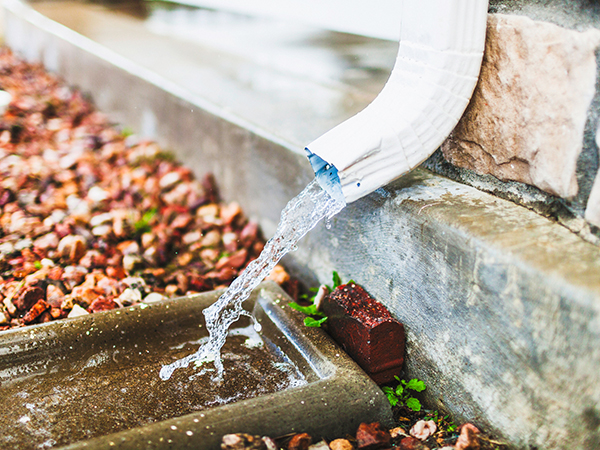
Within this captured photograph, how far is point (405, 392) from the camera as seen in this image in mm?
1478

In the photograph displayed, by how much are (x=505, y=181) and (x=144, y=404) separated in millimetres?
1107

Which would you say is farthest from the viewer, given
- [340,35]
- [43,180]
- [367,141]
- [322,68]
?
[340,35]

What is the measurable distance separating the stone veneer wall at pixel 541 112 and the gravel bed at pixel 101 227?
0.92 meters

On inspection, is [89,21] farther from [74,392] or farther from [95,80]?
[74,392]

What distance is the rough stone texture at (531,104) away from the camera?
1.14 m

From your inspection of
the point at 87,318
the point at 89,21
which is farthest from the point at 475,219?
the point at 89,21

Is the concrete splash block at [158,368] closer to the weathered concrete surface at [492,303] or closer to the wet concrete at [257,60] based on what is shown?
the weathered concrete surface at [492,303]

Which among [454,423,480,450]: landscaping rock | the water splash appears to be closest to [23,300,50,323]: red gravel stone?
the water splash

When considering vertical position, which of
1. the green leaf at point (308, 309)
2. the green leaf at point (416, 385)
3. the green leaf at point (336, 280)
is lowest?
the green leaf at point (416, 385)

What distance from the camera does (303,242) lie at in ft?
6.42

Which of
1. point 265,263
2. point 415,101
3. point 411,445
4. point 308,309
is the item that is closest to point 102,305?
point 265,263

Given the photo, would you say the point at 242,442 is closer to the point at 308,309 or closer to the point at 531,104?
the point at 308,309

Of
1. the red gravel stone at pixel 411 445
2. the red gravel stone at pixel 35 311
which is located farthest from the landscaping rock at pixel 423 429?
the red gravel stone at pixel 35 311

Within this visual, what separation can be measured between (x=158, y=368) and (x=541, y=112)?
1217 mm
